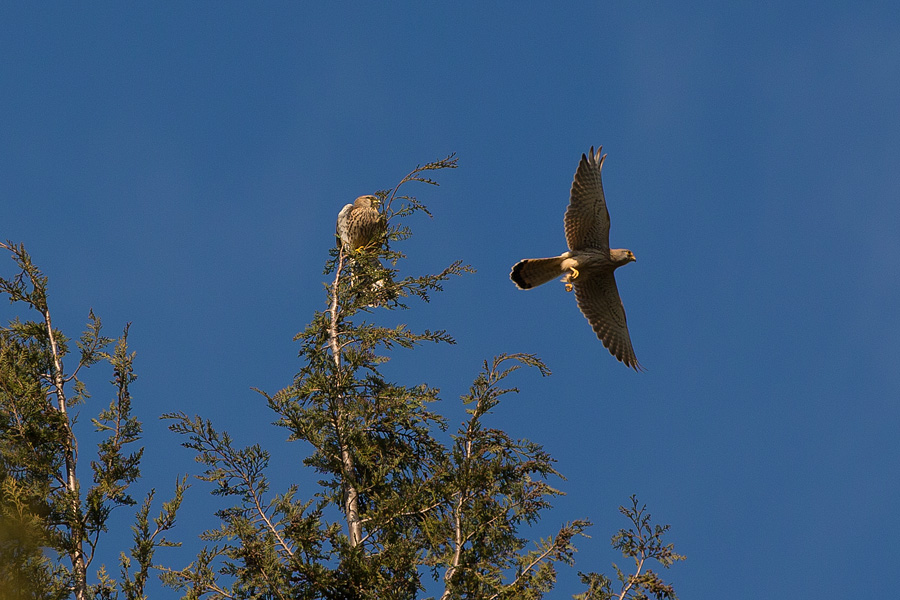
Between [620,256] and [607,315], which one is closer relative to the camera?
[620,256]

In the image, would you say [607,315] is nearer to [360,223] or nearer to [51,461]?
[360,223]

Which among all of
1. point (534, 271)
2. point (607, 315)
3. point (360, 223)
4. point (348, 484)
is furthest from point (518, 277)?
point (348, 484)

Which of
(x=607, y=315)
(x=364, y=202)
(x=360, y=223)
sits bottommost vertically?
(x=360, y=223)

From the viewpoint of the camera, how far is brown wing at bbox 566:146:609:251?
32.9 feet

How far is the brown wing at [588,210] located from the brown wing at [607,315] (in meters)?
0.78

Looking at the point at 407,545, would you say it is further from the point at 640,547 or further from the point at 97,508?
the point at 97,508

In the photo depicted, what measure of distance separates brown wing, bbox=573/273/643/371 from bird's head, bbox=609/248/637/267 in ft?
1.64

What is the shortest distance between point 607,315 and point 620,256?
41.7 inches

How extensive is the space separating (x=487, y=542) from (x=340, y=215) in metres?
4.60

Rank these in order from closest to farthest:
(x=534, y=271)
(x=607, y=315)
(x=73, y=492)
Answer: (x=73, y=492)
(x=534, y=271)
(x=607, y=315)

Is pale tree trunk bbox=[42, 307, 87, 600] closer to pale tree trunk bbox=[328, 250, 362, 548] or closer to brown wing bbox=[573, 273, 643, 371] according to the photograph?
pale tree trunk bbox=[328, 250, 362, 548]

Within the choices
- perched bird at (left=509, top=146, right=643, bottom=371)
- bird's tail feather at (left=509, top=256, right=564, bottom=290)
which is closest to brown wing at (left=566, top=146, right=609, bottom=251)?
perched bird at (left=509, top=146, right=643, bottom=371)

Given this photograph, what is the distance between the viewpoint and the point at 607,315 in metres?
11.4

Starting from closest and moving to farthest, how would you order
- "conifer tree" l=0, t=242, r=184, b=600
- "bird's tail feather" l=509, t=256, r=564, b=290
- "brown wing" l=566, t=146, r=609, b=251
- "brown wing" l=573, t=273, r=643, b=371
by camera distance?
1. "conifer tree" l=0, t=242, r=184, b=600
2. "brown wing" l=566, t=146, r=609, b=251
3. "bird's tail feather" l=509, t=256, r=564, b=290
4. "brown wing" l=573, t=273, r=643, b=371
